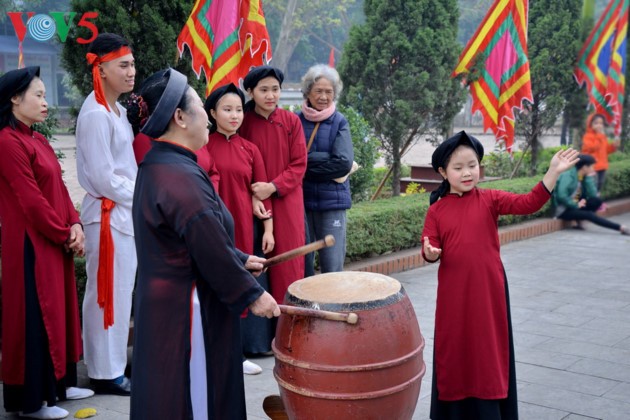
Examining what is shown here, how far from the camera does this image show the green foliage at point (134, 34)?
5.69 m

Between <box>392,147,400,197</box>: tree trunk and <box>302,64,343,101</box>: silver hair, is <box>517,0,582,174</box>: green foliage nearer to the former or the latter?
<box>392,147,400,197</box>: tree trunk

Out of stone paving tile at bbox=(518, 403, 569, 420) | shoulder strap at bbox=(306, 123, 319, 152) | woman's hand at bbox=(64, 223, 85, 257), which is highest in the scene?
shoulder strap at bbox=(306, 123, 319, 152)

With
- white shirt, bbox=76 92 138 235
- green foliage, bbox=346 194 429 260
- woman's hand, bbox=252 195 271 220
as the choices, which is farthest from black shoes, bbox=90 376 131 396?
green foliage, bbox=346 194 429 260

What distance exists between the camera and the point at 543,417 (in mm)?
4359

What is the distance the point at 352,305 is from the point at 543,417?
166cm

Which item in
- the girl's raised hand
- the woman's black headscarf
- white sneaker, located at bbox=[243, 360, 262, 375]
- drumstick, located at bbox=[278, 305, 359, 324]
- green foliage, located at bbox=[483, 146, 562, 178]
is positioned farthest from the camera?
green foliage, located at bbox=[483, 146, 562, 178]

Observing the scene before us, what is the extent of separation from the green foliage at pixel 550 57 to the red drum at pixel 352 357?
9.49 m

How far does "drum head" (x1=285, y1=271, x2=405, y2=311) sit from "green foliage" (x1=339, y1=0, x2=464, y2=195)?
20.8ft

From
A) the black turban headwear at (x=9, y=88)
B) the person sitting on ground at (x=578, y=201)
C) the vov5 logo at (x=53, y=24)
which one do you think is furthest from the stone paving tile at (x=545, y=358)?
the person sitting on ground at (x=578, y=201)

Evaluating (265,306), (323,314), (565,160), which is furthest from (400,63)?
(265,306)

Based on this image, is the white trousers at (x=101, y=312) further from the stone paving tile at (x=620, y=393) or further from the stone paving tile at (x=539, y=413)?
the stone paving tile at (x=620, y=393)

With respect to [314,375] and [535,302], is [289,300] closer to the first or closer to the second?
[314,375]

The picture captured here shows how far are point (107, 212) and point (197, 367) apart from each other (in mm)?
1692

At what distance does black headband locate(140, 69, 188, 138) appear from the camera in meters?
3.08
